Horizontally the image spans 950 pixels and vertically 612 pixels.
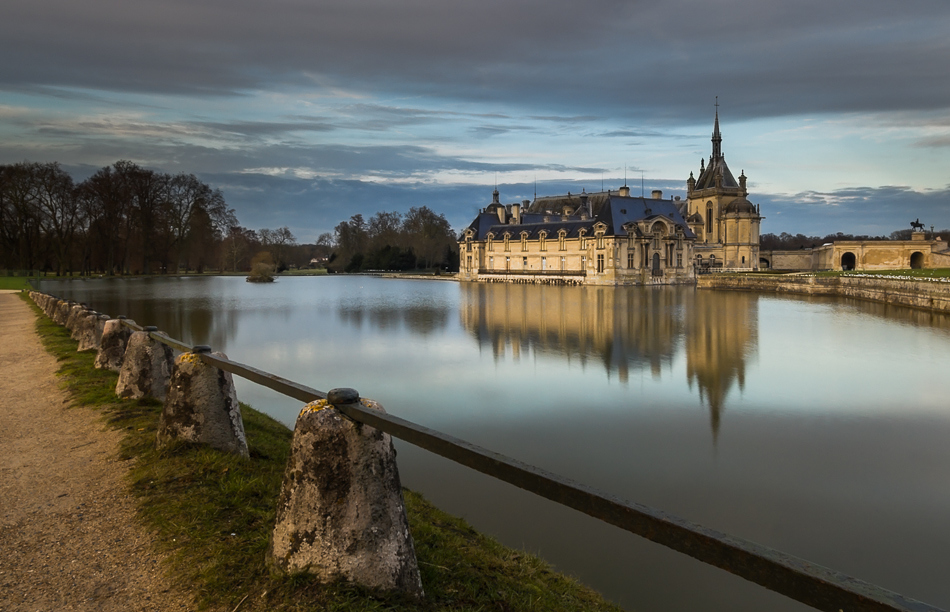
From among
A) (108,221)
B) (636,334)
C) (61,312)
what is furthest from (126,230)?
(636,334)

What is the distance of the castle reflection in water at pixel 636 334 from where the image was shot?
1115cm

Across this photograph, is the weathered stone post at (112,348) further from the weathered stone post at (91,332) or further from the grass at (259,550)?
the grass at (259,550)

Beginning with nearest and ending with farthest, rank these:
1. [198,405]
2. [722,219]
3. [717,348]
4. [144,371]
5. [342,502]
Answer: [342,502]
[198,405]
[144,371]
[717,348]
[722,219]

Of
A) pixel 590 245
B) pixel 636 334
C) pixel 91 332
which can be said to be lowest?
pixel 636 334

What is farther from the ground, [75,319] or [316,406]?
[316,406]

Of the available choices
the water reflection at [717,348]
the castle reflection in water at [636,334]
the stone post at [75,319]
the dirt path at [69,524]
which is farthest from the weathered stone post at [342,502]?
the stone post at [75,319]

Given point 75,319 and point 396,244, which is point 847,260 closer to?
point 396,244

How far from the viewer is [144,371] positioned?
6051mm

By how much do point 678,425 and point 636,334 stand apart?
897cm

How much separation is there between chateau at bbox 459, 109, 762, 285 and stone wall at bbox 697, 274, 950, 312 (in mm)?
4949

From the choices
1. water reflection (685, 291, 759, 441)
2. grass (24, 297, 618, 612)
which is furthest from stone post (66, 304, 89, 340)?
water reflection (685, 291, 759, 441)

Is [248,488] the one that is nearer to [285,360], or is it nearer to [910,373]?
[285,360]

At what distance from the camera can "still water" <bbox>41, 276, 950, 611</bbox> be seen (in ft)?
14.4

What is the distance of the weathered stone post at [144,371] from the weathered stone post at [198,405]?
6.36 ft
